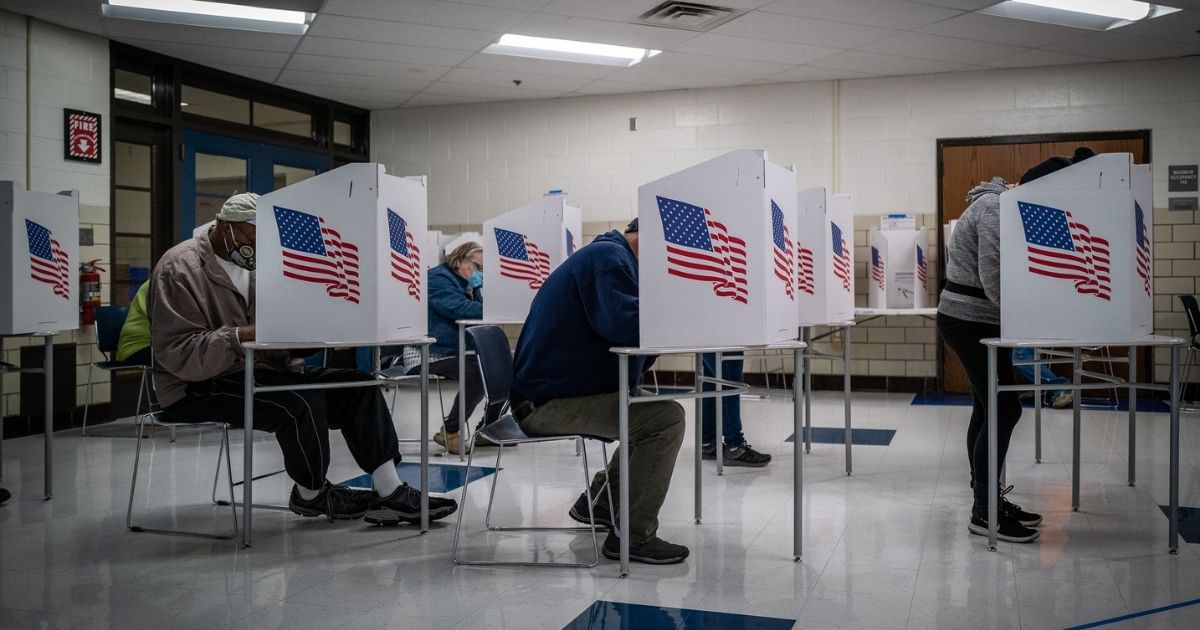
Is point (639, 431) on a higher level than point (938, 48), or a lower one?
lower

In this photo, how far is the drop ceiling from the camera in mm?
5328

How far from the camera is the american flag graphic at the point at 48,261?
3.79m

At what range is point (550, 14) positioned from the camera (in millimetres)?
5480

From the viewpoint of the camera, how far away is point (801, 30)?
19.0 feet

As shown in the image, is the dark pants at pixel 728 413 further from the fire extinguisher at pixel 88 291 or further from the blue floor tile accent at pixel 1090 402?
the fire extinguisher at pixel 88 291

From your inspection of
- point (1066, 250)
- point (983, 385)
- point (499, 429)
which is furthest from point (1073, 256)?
point (499, 429)

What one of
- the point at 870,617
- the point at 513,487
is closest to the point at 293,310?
the point at 513,487

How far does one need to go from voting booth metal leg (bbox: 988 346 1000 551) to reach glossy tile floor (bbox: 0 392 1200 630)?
0.08 metres

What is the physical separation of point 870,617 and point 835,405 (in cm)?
425

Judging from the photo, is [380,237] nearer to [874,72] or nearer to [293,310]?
[293,310]

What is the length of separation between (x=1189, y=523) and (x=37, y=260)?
4.32 meters

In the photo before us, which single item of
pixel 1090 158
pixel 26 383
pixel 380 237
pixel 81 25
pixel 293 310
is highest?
pixel 81 25

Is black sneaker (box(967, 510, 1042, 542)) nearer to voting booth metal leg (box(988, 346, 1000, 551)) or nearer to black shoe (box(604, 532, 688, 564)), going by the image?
voting booth metal leg (box(988, 346, 1000, 551))

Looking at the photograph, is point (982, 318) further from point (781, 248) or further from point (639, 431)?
point (639, 431)
